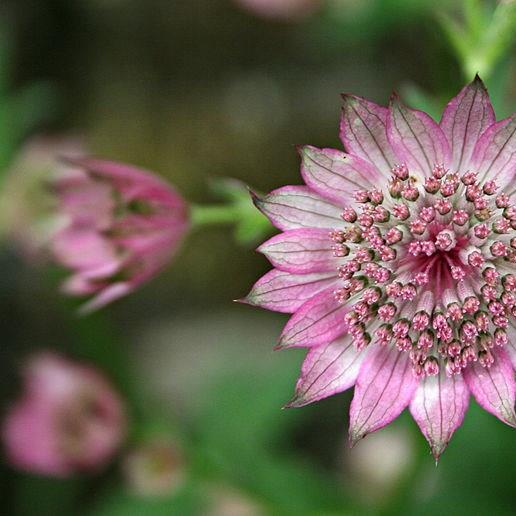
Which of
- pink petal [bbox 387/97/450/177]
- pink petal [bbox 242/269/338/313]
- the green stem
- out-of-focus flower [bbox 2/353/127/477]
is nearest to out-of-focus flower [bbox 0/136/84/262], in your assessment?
out-of-focus flower [bbox 2/353/127/477]

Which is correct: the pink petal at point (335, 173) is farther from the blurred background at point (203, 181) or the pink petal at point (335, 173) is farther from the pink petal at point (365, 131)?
the blurred background at point (203, 181)

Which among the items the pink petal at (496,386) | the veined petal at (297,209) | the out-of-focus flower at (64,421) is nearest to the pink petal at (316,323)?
the veined petal at (297,209)

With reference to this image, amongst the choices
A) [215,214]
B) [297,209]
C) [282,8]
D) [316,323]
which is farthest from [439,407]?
[282,8]

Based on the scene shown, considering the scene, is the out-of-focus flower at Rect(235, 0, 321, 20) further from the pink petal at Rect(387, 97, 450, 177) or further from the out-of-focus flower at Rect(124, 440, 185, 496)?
the pink petal at Rect(387, 97, 450, 177)

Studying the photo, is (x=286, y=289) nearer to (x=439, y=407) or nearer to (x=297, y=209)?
(x=297, y=209)

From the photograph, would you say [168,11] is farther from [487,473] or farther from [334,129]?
[487,473]

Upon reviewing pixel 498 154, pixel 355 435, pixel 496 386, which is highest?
pixel 498 154
